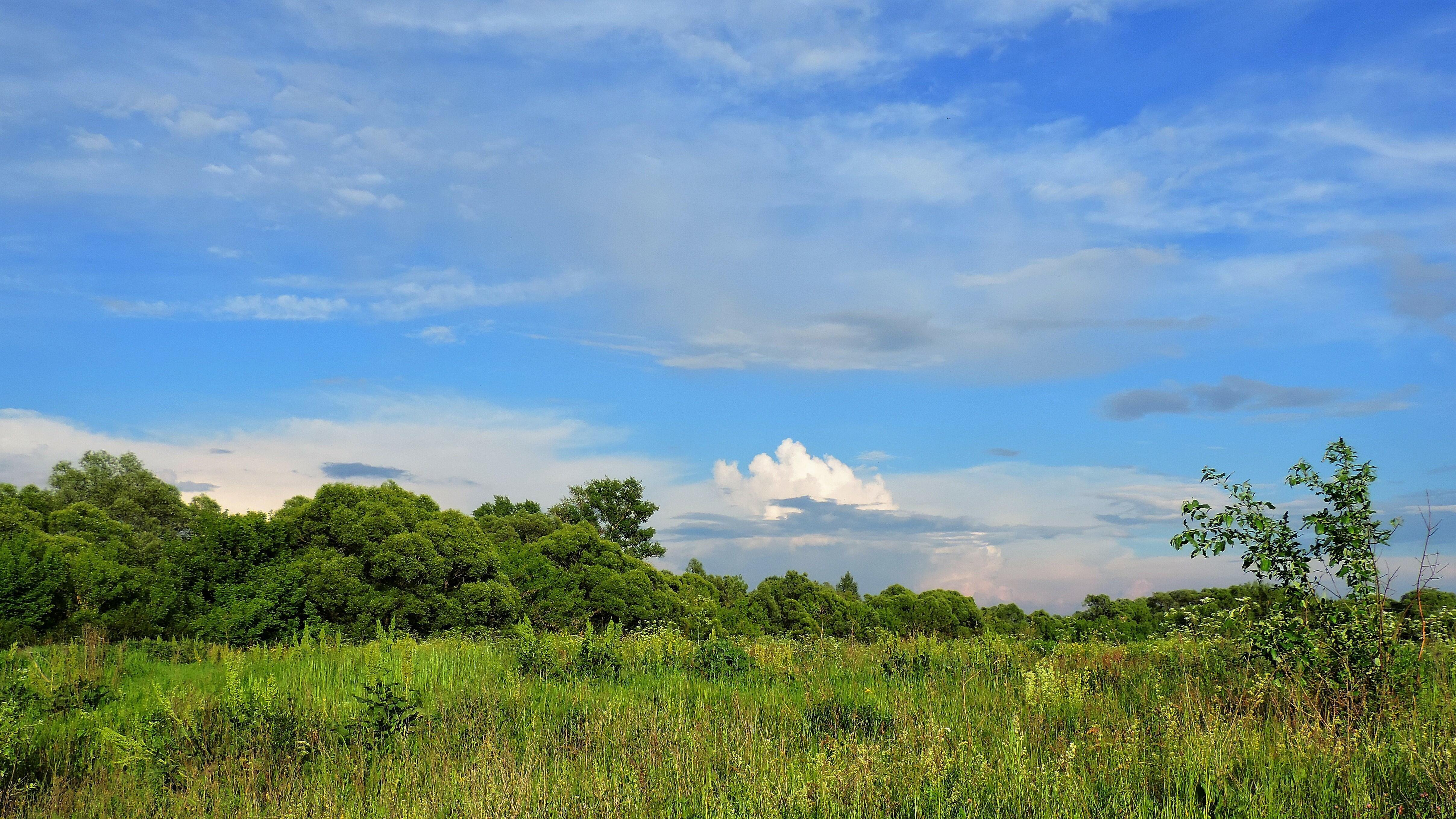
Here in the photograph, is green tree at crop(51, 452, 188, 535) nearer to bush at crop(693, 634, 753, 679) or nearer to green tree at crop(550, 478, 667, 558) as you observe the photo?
green tree at crop(550, 478, 667, 558)

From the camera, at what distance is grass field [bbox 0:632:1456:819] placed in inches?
199

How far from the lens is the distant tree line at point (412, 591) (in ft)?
54.9

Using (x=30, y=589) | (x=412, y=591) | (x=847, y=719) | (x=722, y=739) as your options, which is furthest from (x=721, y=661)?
(x=30, y=589)

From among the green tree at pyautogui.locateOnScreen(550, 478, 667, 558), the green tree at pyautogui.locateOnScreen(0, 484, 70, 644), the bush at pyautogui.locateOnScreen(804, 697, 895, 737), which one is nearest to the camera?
the bush at pyautogui.locateOnScreen(804, 697, 895, 737)

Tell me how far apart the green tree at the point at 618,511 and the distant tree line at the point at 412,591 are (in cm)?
574

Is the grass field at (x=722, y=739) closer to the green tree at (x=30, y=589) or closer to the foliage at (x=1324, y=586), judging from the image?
the foliage at (x=1324, y=586)

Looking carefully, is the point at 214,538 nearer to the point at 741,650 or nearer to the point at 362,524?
the point at 362,524

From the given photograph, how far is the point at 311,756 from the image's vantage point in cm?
662

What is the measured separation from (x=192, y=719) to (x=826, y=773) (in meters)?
5.18

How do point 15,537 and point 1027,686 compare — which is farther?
point 15,537

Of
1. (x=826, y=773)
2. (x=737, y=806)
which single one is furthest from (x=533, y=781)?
(x=826, y=773)

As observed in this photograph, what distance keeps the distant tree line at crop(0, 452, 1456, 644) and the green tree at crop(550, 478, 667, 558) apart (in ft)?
18.8

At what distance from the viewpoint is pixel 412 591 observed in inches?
776

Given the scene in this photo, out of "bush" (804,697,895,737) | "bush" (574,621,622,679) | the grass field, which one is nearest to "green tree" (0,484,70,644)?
the grass field
